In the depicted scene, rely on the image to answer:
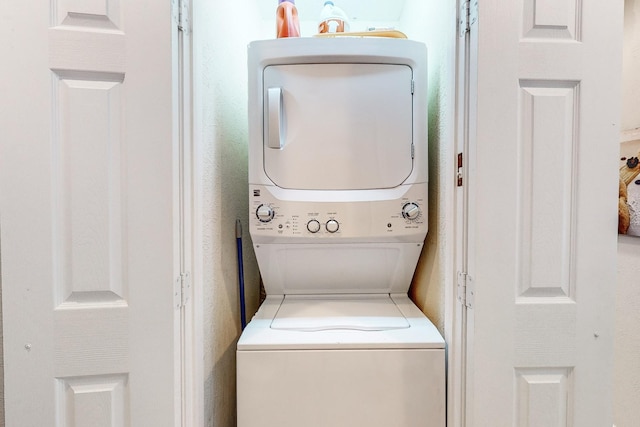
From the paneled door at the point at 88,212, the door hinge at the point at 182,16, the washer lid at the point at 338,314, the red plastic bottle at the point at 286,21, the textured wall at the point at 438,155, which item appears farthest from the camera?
the red plastic bottle at the point at 286,21

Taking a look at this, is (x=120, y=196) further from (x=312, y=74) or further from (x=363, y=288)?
(x=363, y=288)

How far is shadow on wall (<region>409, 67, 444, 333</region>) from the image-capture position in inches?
48.6

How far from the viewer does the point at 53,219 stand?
849 mm

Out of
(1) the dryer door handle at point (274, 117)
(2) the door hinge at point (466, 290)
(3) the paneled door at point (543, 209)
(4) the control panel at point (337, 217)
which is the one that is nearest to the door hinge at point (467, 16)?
(3) the paneled door at point (543, 209)

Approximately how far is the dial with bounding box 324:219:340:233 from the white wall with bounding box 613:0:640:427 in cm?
145

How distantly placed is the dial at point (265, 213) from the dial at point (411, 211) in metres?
0.54

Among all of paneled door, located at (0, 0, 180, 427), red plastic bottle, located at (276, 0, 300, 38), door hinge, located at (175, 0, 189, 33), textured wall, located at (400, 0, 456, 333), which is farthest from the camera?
red plastic bottle, located at (276, 0, 300, 38)

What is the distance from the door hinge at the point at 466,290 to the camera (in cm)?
95

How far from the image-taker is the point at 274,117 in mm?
1207

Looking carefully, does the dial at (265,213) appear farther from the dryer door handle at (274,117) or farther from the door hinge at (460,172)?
the door hinge at (460,172)

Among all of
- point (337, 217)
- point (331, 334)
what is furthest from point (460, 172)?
point (331, 334)

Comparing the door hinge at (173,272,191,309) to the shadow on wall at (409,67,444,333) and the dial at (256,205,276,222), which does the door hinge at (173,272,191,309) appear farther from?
the shadow on wall at (409,67,444,333)

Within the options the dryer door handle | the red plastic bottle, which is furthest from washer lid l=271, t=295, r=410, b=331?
the red plastic bottle

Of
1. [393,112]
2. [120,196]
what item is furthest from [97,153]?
[393,112]
